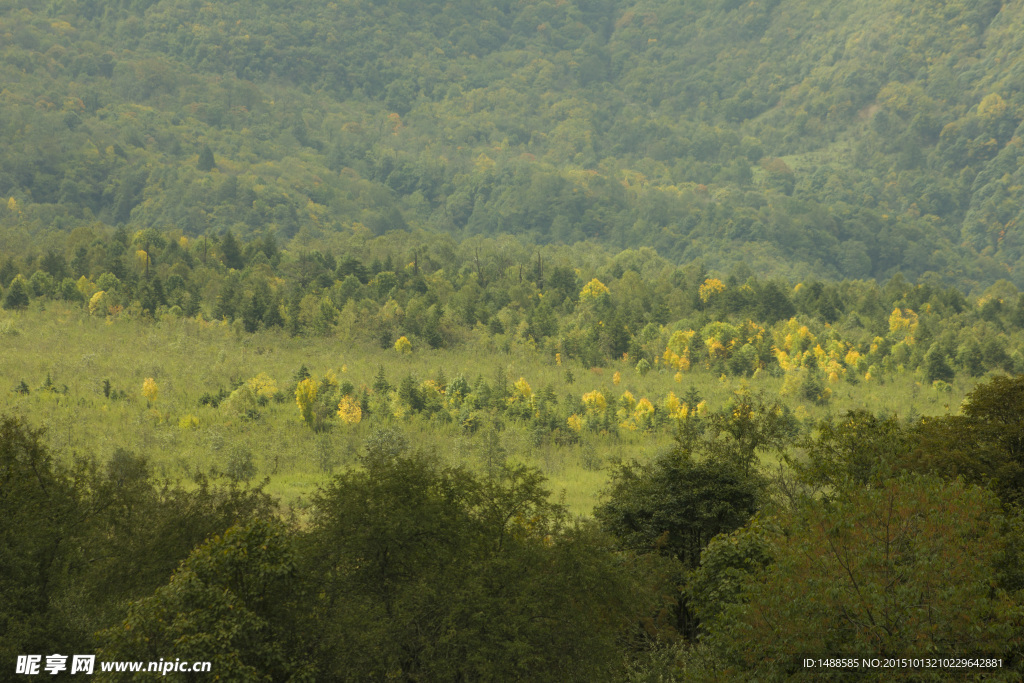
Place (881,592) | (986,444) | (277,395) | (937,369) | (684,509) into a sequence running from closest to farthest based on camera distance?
1. (881,592)
2. (986,444)
3. (684,509)
4. (277,395)
5. (937,369)

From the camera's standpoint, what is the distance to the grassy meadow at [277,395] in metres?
65.6

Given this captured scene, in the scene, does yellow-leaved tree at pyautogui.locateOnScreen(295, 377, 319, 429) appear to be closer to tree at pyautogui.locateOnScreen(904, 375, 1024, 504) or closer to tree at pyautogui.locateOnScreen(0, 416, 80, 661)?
tree at pyautogui.locateOnScreen(0, 416, 80, 661)

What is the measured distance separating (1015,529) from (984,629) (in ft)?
19.1

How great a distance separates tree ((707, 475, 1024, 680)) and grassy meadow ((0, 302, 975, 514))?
2995 cm

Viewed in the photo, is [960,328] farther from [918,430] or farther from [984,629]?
[984,629]

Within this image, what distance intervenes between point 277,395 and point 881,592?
200ft

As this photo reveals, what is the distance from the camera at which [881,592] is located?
23.0m

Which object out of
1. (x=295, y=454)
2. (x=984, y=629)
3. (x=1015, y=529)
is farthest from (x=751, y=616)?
(x=295, y=454)

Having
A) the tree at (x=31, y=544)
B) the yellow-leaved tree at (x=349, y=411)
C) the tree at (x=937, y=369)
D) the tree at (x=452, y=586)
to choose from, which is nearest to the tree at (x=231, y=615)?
the tree at (x=452, y=586)

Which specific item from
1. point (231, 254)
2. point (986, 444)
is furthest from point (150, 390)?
point (986, 444)

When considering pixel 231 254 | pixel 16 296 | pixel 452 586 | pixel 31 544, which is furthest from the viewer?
pixel 231 254

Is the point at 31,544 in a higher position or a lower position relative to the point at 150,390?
lower

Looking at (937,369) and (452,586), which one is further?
(937,369)

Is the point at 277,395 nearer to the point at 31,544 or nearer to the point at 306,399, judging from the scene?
the point at 306,399
